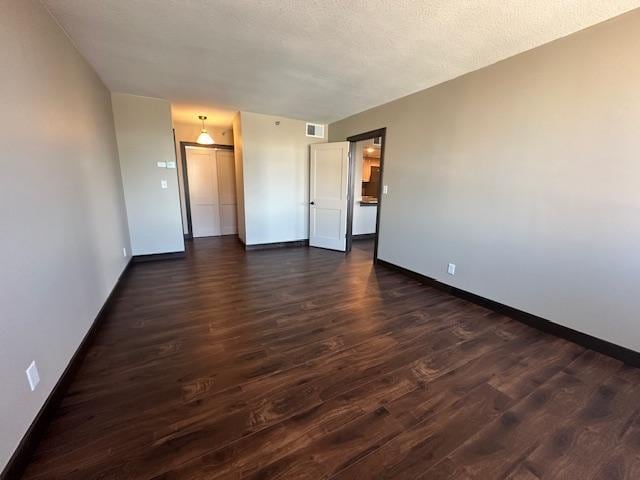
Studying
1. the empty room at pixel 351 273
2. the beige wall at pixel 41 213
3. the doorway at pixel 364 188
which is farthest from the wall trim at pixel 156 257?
the doorway at pixel 364 188

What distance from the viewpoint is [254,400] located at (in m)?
1.64

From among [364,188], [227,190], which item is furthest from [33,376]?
[364,188]

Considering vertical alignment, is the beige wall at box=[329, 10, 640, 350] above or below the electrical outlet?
above

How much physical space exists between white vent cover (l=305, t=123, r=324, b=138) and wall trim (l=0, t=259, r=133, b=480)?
4587 millimetres

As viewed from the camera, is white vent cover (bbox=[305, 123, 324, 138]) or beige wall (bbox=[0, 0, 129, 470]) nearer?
beige wall (bbox=[0, 0, 129, 470])

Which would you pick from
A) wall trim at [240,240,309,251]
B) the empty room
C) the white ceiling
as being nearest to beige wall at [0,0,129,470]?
the empty room

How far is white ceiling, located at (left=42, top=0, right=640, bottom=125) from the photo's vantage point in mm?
1872

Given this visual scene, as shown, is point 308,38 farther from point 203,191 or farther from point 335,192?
point 203,191

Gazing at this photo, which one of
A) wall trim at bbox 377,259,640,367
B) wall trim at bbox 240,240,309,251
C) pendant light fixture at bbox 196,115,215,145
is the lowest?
wall trim at bbox 377,259,640,367

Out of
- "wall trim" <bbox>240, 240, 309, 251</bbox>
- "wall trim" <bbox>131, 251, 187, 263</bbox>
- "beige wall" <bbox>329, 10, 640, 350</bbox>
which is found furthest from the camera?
"wall trim" <bbox>240, 240, 309, 251</bbox>

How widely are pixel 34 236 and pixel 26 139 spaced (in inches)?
22.2

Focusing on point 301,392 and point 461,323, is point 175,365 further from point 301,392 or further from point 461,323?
point 461,323

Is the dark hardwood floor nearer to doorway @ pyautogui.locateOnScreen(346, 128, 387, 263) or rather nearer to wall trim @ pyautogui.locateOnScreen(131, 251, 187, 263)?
wall trim @ pyautogui.locateOnScreen(131, 251, 187, 263)

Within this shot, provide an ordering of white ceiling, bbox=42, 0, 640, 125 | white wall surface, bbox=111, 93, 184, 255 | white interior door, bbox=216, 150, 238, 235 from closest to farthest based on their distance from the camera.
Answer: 1. white ceiling, bbox=42, 0, 640, 125
2. white wall surface, bbox=111, 93, 184, 255
3. white interior door, bbox=216, 150, 238, 235
